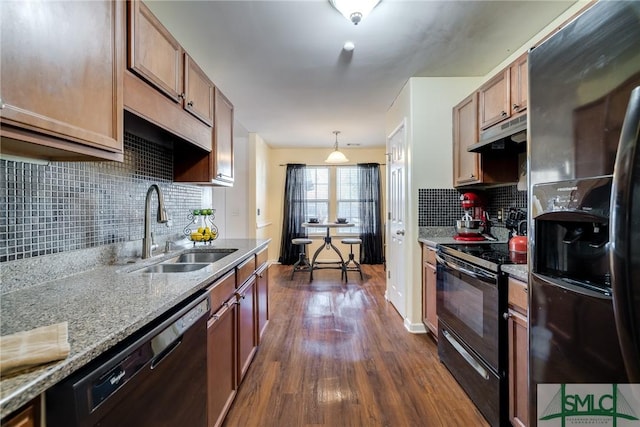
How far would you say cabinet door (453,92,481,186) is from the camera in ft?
7.72

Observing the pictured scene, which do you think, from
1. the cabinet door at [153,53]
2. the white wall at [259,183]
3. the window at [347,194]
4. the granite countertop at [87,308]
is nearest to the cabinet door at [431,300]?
the granite countertop at [87,308]

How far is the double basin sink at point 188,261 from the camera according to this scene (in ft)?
5.57

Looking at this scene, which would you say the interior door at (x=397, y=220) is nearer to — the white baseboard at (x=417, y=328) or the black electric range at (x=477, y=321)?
the white baseboard at (x=417, y=328)

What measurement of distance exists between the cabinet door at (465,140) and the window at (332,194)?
357 centimetres

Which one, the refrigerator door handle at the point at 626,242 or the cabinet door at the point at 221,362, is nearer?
the refrigerator door handle at the point at 626,242

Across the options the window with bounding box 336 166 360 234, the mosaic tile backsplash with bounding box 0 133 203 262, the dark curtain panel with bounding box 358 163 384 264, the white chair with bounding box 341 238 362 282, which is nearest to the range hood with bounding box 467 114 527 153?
the mosaic tile backsplash with bounding box 0 133 203 262

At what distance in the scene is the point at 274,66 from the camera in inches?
102

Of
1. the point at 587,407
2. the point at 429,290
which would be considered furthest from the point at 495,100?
the point at 587,407

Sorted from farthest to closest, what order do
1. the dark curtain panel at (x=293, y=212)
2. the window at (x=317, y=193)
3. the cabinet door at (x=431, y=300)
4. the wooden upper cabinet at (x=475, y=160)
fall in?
the window at (x=317, y=193)
the dark curtain panel at (x=293, y=212)
the cabinet door at (x=431, y=300)
the wooden upper cabinet at (x=475, y=160)

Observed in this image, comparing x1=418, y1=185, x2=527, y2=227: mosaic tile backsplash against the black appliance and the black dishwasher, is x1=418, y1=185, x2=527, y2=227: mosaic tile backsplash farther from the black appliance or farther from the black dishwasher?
the black dishwasher

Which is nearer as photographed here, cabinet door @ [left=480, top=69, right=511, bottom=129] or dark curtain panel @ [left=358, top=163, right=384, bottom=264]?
cabinet door @ [left=480, top=69, right=511, bottom=129]

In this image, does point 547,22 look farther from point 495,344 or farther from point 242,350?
point 242,350

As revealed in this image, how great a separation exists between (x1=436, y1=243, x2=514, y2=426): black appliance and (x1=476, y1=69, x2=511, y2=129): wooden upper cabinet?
3.07ft

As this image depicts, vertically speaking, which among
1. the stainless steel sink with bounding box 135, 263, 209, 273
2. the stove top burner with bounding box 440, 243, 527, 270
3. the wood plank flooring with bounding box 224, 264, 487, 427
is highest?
the stove top burner with bounding box 440, 243, 527, 270
